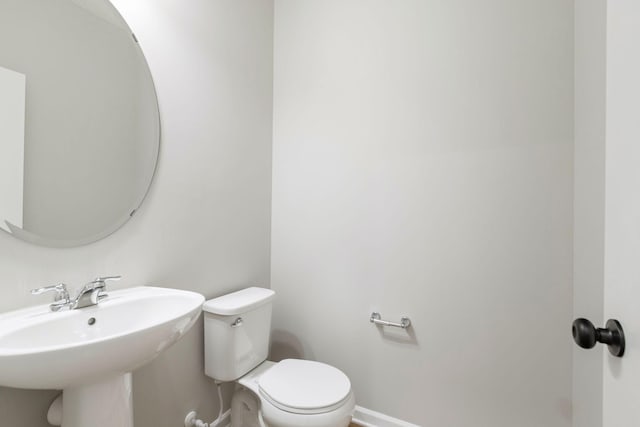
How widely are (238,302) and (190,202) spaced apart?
0.52 m

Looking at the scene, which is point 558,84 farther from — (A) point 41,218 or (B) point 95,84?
(A) point 41,218

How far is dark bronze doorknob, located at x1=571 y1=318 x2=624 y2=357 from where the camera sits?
53 cm

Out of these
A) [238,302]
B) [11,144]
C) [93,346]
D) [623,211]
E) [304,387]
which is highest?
[11,144]

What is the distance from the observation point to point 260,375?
145cm

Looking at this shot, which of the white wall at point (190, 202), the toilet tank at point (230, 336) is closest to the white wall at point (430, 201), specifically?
the white wall at point (190, 202)

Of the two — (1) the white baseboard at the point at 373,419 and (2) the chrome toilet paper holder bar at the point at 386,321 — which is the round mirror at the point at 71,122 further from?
(1) the white baseboard at the point at 373,419

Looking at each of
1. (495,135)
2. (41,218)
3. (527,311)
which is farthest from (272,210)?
(527,311)

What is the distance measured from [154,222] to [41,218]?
36 centimetres

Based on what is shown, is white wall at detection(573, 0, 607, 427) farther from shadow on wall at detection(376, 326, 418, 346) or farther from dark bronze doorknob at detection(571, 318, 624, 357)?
shadow on wall at detection(376, 326, 418, 346)

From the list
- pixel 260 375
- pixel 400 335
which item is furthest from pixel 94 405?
pixel 400 335

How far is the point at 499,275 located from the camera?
1381mm

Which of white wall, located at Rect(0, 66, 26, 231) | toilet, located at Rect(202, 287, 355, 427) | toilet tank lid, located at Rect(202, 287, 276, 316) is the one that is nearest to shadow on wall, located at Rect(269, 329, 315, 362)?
toilet, located at Rect(202, 287, 355, 427)

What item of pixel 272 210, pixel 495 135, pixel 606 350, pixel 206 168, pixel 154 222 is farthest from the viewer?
pixel 272 210

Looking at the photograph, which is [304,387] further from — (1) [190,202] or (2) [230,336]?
(1) [190,202]
